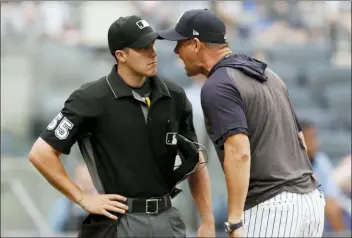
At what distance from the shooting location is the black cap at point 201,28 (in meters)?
3.78

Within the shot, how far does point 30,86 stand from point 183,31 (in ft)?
7.11

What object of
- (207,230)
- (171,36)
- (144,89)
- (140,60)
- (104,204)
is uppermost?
(171,36)

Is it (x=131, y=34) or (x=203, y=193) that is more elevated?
(x=131, y=34)

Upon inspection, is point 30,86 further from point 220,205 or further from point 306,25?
point 306,25

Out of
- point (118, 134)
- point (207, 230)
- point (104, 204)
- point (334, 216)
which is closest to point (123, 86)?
point (118, 134)

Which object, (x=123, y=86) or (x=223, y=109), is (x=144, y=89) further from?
(x=223, y=109)

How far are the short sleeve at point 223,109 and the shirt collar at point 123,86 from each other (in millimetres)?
372

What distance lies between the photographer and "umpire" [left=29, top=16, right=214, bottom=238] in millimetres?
3803

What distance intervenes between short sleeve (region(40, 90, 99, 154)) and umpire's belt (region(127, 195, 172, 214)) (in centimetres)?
41

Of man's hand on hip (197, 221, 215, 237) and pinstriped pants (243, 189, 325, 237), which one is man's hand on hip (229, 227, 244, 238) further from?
man's hand on hip (197, 221, 215, 237)

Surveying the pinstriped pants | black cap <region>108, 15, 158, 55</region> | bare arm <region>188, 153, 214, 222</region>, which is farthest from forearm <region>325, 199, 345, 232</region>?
black cap <region>108, 15, 158, 55</region>

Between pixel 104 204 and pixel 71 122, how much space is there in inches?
16.6

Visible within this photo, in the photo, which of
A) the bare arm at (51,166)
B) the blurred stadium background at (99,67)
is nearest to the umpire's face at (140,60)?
the bare arm at (51,166)

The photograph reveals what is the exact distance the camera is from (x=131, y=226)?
3846mm
